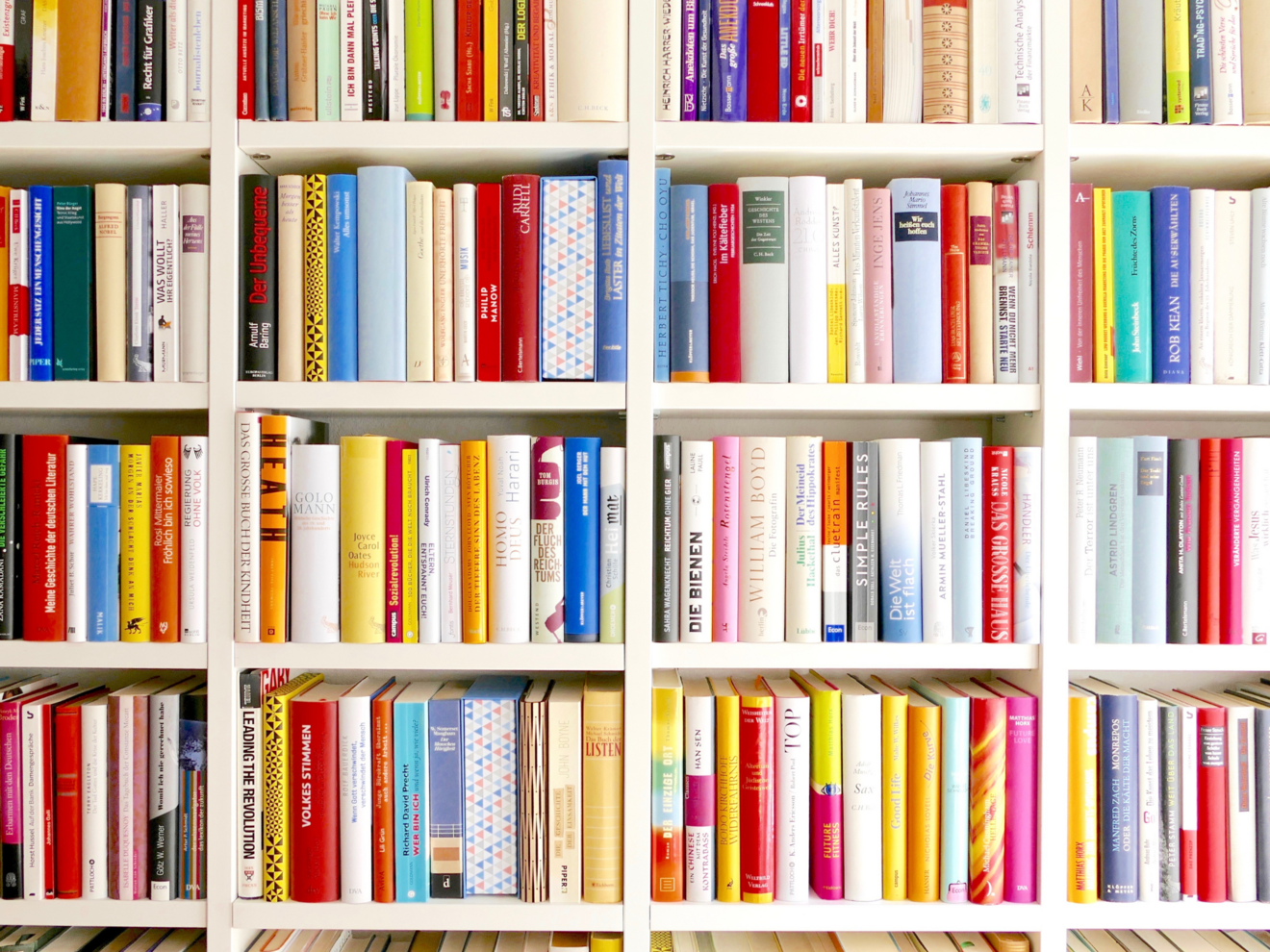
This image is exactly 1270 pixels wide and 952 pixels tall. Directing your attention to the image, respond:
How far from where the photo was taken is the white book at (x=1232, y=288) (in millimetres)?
1016

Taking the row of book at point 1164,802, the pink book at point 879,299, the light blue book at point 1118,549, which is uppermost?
the pink book at point 879,299

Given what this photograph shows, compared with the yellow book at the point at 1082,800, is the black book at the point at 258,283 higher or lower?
higher

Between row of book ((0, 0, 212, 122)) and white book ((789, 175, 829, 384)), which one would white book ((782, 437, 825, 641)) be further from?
row of book ((0, 0, 212, 122))

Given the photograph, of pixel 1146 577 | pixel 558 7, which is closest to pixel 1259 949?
pixel 1146 577

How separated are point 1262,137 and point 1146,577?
1.89 ft

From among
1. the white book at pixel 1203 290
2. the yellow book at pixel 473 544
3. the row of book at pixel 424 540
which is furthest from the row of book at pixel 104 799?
the white book at pixel 1203 290

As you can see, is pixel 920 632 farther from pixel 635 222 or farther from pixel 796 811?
pixel 635 222

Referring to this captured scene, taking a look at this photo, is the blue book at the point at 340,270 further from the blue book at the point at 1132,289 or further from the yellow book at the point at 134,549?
the blue book at the point at 1132,289

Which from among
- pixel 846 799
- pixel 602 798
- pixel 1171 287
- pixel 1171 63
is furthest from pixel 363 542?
pixel 1171 63

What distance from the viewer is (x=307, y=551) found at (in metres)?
1.00

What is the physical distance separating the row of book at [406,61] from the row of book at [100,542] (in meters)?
0.47

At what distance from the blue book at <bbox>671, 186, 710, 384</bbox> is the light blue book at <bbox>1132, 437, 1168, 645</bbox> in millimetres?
566

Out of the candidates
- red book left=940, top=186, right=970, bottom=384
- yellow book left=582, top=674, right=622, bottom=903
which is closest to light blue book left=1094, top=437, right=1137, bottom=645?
red book left=940, top=186, right=970, bottom=384

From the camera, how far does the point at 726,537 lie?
3.32ft
